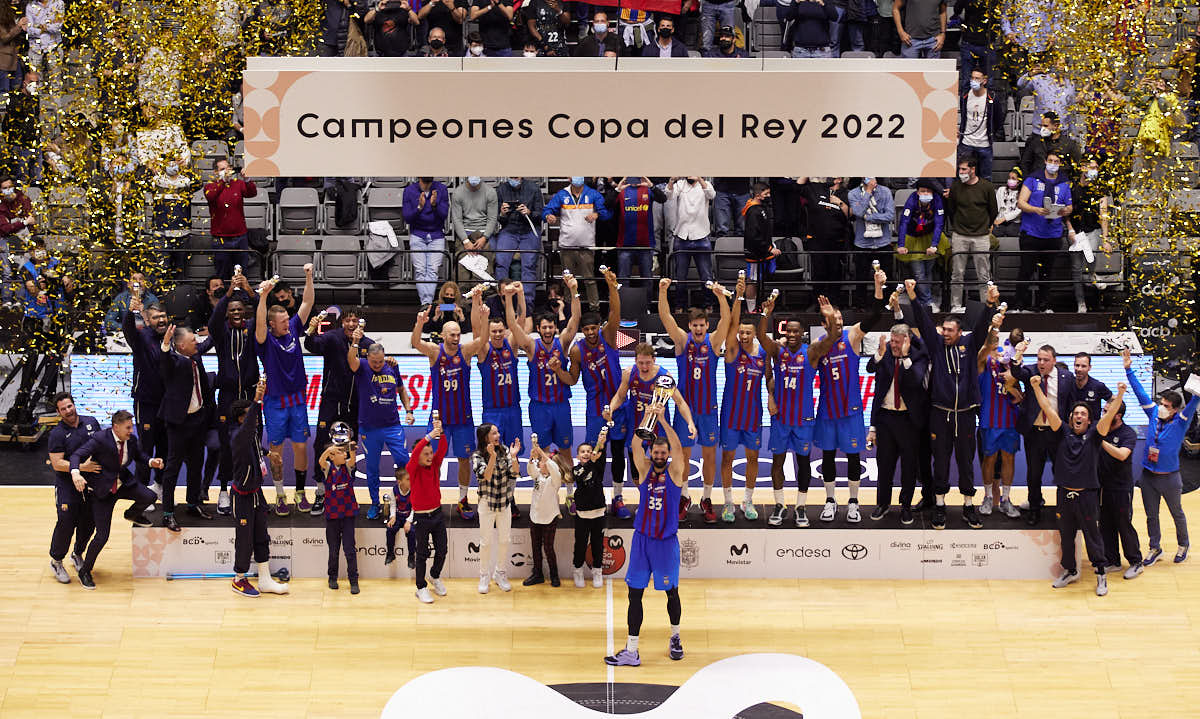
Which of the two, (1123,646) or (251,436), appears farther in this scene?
(251,436)

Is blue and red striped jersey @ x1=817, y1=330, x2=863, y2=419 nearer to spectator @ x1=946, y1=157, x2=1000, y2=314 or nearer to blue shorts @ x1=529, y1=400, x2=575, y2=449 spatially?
blue shorts @ x1=529, y1=400, x2=575, y2=449

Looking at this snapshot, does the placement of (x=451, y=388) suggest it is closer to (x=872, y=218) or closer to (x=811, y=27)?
(x=872, y=218)

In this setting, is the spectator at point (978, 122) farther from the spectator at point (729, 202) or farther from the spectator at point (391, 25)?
the spectator at point (391, 25)

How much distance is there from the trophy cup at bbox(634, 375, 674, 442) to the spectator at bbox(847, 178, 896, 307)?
5.88 meters

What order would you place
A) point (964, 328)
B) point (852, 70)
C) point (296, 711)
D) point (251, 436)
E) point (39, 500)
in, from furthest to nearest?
1. point (964, 328)
2. point (39, 500)
3. point (251, 436)
4. point (296, 711)
5. point (852, 70)

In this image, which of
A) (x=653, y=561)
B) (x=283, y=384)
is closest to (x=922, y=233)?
(x=653, y=561)

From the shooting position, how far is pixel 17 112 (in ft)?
58.9

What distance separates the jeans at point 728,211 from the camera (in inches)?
696

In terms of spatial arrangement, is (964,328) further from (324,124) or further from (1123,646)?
(324,124)

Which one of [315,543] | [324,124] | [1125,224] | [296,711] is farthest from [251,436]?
[1125,224]

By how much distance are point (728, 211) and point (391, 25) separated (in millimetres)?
4911

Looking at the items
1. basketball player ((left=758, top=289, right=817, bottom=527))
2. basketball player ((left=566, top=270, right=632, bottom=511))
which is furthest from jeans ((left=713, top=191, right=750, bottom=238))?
basketball player ((left=566, top=270, right=632, bottom=511))

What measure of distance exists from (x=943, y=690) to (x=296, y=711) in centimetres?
479

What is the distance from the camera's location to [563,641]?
11867 millimetres
